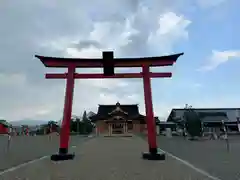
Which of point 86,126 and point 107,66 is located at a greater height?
point 86,126

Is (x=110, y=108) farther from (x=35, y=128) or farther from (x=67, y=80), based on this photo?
(x=67, y=80)

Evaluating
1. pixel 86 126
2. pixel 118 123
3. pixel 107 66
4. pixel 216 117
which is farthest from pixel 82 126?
pixel 107 66

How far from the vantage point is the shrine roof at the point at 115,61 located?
1172cm

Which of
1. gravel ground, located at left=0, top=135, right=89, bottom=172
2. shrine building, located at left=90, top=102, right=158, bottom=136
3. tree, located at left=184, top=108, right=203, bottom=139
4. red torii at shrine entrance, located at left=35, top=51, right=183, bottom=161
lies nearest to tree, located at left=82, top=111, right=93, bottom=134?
shrine building, located at left=90, top=102, right=158, bottom=136

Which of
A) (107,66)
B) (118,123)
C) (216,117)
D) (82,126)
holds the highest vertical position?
(216,117)

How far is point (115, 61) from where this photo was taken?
11656 millimetres

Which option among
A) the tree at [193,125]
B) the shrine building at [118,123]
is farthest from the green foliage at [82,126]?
the tree at [193,125]

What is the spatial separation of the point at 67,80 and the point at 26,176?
17.7 feet

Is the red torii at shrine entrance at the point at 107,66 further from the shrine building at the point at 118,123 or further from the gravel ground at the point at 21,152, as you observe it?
the shrine building at the point at 118,123

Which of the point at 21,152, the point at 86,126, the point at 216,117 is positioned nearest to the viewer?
the point at 21,152

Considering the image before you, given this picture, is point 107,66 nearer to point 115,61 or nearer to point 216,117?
point 115,61

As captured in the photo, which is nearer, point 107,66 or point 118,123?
point 107,66

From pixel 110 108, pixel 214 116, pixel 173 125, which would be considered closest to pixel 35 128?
pixel 110 108

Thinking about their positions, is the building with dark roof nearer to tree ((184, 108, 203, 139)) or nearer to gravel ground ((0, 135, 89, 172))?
tree ((184, 108, 203, 139))
